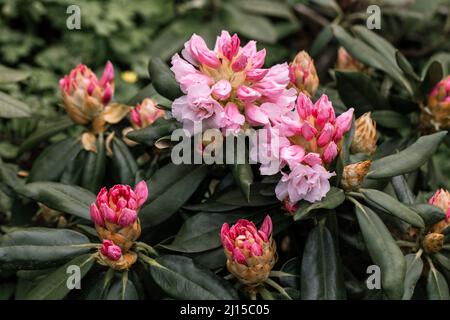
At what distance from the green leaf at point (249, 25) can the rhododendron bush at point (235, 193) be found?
148cm

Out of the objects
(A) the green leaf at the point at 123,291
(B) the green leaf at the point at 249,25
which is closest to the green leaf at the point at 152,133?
(A) the green leaf at the point at 123,291

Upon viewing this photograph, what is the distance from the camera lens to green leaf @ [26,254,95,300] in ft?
4.96

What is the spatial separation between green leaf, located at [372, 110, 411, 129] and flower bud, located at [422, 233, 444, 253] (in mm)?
434

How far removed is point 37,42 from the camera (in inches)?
130

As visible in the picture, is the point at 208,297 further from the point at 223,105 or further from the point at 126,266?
the point at 223,105

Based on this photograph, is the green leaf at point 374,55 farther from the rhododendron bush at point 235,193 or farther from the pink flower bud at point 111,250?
the pink flower bud at point 111,250

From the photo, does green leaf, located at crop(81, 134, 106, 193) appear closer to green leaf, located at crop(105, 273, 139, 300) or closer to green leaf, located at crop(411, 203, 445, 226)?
green leaf, located at crop(105, 273, 139, 300)

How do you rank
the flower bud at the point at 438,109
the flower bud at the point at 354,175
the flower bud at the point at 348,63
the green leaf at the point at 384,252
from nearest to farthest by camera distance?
the green leaf at the point at 384,252
the flower bud at the point at 354,175
the flower bud at the point at 438,109
the flower bud at the point at 348,63

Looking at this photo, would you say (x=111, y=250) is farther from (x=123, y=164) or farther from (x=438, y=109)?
(x=438, y=109)

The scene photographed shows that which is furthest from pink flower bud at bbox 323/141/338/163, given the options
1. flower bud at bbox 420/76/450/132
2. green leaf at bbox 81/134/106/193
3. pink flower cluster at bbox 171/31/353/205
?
green leaf at bbox 81/134/106/193

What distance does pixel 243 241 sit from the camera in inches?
57.0

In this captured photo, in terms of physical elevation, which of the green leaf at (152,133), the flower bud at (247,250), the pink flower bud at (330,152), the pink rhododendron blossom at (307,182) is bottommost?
the flower bud at (247,250)

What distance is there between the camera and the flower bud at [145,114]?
1.85m
